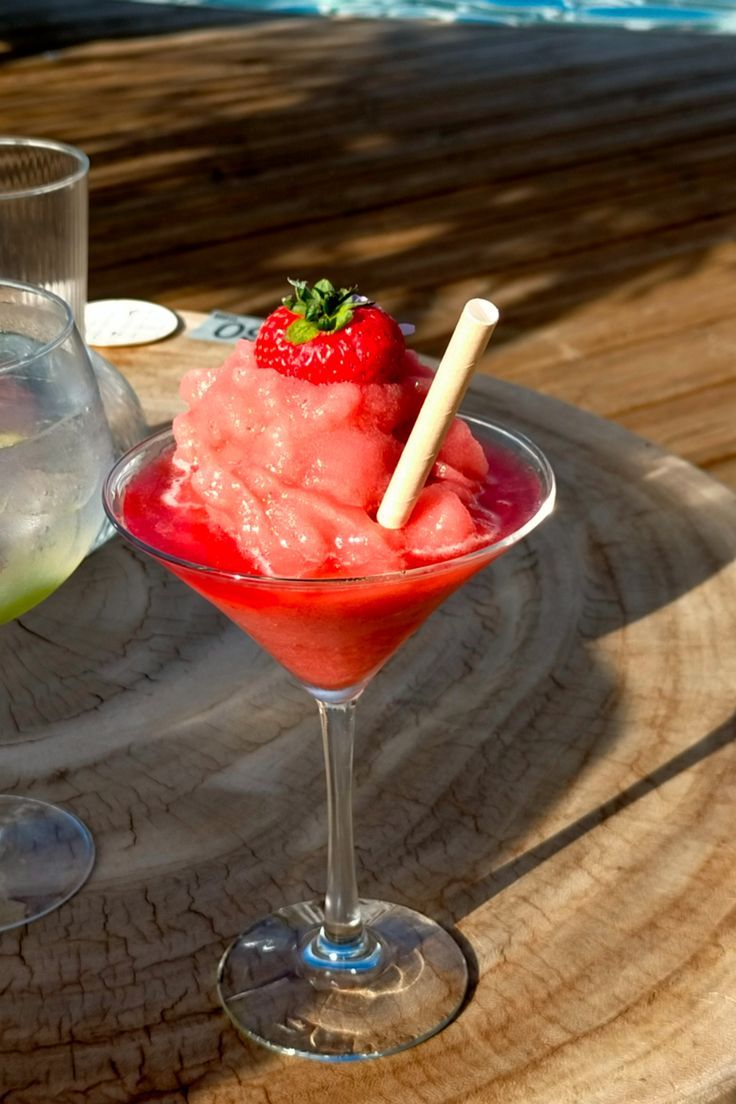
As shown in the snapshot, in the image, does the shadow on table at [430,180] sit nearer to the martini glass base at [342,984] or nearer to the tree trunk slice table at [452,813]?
the tree trunk slice table at [452,813]

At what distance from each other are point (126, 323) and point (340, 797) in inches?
36.5

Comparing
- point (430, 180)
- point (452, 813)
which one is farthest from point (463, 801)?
point (430, 180)

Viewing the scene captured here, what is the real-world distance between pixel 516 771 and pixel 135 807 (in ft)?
0.91

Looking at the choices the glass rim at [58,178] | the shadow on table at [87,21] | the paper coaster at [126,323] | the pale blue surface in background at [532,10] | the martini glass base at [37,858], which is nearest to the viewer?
the martini glass base at [37,858]

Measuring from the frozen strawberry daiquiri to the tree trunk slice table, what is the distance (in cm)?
4

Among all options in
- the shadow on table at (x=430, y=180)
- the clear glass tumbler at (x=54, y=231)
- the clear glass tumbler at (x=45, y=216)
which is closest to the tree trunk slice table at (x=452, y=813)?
the clear glass tumbler at (x=54, y=231)

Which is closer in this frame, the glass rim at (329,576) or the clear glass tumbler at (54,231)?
the glass rim at (329,576)

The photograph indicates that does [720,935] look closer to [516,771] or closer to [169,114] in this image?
[516,771]

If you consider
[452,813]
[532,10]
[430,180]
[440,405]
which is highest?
[440,405]

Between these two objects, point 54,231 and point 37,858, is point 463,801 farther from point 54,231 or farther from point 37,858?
point 54,231

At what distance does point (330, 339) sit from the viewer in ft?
2.57

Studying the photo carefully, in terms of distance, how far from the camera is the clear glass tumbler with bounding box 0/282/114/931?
87 centimetres

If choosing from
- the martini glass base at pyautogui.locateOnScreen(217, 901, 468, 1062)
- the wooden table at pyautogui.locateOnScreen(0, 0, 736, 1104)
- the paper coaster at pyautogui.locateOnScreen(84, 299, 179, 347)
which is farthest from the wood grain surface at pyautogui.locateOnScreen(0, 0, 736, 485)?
the martini glass base at pyautogui.locateOnScreen(217, 901, 468, 1062)

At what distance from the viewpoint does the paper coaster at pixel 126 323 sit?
1649mm
